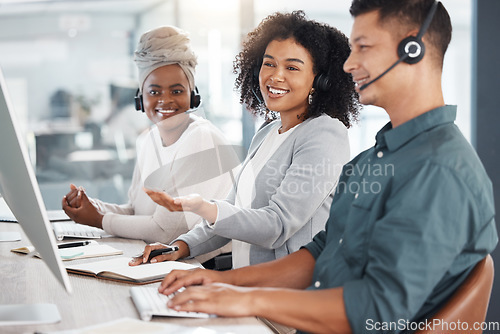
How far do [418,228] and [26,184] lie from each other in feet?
2.22

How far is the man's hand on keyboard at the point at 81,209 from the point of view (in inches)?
84.0

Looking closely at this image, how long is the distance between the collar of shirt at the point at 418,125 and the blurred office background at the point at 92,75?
2.46 metres

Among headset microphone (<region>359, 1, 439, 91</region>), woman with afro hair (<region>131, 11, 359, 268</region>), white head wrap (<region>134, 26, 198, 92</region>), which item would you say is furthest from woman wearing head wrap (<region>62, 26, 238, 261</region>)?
headset microphone (<region>359, 1, 439, 91</region>)

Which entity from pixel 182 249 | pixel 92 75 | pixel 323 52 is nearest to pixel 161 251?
pixel 182 249

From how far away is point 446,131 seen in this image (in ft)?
3.65

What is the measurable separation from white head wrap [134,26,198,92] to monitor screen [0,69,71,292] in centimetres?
149

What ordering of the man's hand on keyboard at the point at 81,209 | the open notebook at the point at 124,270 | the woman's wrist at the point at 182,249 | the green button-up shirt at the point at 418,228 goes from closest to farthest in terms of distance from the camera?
the green button-up shirt at the point at 418,228 < the open notebook at the point at 124,270 < the woman's wrist at the point at 182,249 < the man's hand on keyboard at the point at 81,209

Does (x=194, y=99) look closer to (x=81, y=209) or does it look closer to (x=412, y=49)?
(x=81, y=209)

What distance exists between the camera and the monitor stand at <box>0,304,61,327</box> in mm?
1010

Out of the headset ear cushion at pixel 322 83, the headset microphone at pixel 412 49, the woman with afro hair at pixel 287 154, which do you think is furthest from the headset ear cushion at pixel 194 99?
the headset microphone at pixel 412 49

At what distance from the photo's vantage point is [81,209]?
215cm

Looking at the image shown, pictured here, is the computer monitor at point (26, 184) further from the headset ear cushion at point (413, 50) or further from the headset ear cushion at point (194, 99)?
the headset ear cushion at point (194, 99)

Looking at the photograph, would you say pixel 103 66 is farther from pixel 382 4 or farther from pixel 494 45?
pixel 382 4

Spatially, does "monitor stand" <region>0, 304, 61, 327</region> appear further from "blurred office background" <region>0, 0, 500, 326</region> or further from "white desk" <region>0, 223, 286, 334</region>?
"blurred office background" <region>0, 0, 500, 326</region>
